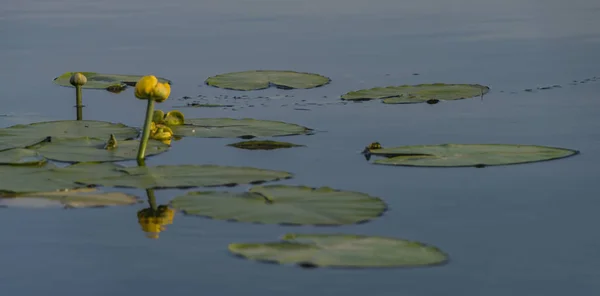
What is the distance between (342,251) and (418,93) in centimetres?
289

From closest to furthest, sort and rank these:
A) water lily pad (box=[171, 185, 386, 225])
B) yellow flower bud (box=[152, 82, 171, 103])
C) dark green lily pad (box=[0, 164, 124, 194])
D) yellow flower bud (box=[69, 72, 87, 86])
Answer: water lily pad (box=[171, 185, 386, 225]), dark green lily pad (box=[0, 164, 124, 194]), yellow flower bud (box=[152, 82, 171, 103]), yellow flower bud (box=[69, 72, 87, 86])

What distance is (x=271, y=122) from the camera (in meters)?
4.90

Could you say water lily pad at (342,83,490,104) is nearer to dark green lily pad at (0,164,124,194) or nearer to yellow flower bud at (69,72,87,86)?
yellow flower bud at (69,72,87,86)

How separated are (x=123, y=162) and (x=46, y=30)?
4751 millimetres

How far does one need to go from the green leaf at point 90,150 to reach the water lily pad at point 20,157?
10 centimetres

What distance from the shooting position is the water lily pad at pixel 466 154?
4070mm

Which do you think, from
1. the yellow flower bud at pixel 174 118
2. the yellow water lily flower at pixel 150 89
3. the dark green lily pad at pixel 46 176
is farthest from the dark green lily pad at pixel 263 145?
the dark green lily pad at pixel 46 176

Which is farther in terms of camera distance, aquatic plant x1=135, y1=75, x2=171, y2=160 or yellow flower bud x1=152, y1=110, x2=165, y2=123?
yellow flower bud x1=152, y1=110, x2=165, y2=123

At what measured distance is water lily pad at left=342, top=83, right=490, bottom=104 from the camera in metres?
5.62

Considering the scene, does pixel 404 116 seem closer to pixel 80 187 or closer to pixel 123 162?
pixel 123 162

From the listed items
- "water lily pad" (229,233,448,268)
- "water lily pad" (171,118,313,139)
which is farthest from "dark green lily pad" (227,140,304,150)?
"water lily pad" (229,233,448,268)

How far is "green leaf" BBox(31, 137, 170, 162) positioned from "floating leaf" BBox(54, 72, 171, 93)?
166 cm

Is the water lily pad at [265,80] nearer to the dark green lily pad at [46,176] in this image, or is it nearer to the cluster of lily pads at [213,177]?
the cluster of lily pads at [213,177]

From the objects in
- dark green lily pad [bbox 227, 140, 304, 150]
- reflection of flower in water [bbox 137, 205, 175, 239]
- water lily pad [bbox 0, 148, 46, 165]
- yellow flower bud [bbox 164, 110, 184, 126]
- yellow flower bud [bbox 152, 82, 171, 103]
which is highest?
yellow flower bud [bbox 152, 82, 171, 103]
